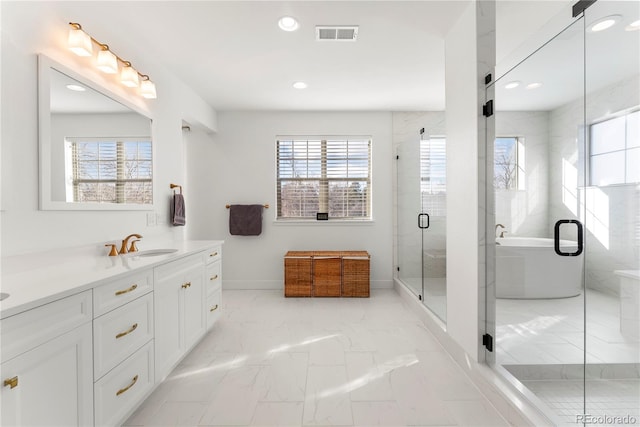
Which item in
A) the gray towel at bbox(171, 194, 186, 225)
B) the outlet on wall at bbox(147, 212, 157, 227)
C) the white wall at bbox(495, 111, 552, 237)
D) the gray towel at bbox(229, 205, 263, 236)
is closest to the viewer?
the white wall at bbox(495, 111, 552, 237)

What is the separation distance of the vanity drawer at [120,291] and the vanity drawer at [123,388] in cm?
31

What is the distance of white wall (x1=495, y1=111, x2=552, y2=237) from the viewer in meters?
1.46

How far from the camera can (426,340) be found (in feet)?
7.88

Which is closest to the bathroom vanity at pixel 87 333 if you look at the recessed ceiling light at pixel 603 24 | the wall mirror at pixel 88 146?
the wall mirror at pixel 88 146

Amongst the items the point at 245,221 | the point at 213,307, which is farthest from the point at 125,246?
the point at 245,221

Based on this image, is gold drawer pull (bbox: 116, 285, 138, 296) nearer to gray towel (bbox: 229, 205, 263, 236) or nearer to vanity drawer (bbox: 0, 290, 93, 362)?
vanity drawer (bbox: 0, 290, 93, 362)

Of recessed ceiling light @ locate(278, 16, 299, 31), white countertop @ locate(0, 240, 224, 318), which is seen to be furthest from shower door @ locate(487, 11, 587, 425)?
white countertop @ locate(0, 240, 224, 318)

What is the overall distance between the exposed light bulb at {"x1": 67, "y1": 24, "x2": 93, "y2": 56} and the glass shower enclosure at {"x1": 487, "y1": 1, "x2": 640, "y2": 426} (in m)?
2.54

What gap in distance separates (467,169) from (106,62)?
2542mm

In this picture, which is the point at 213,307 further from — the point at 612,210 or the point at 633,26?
the point at 633,26

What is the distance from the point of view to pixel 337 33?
2127mm

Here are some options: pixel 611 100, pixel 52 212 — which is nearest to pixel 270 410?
pixel 52 212

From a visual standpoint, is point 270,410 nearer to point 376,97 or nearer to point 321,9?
point 321,9

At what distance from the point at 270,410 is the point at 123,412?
0.74 m
